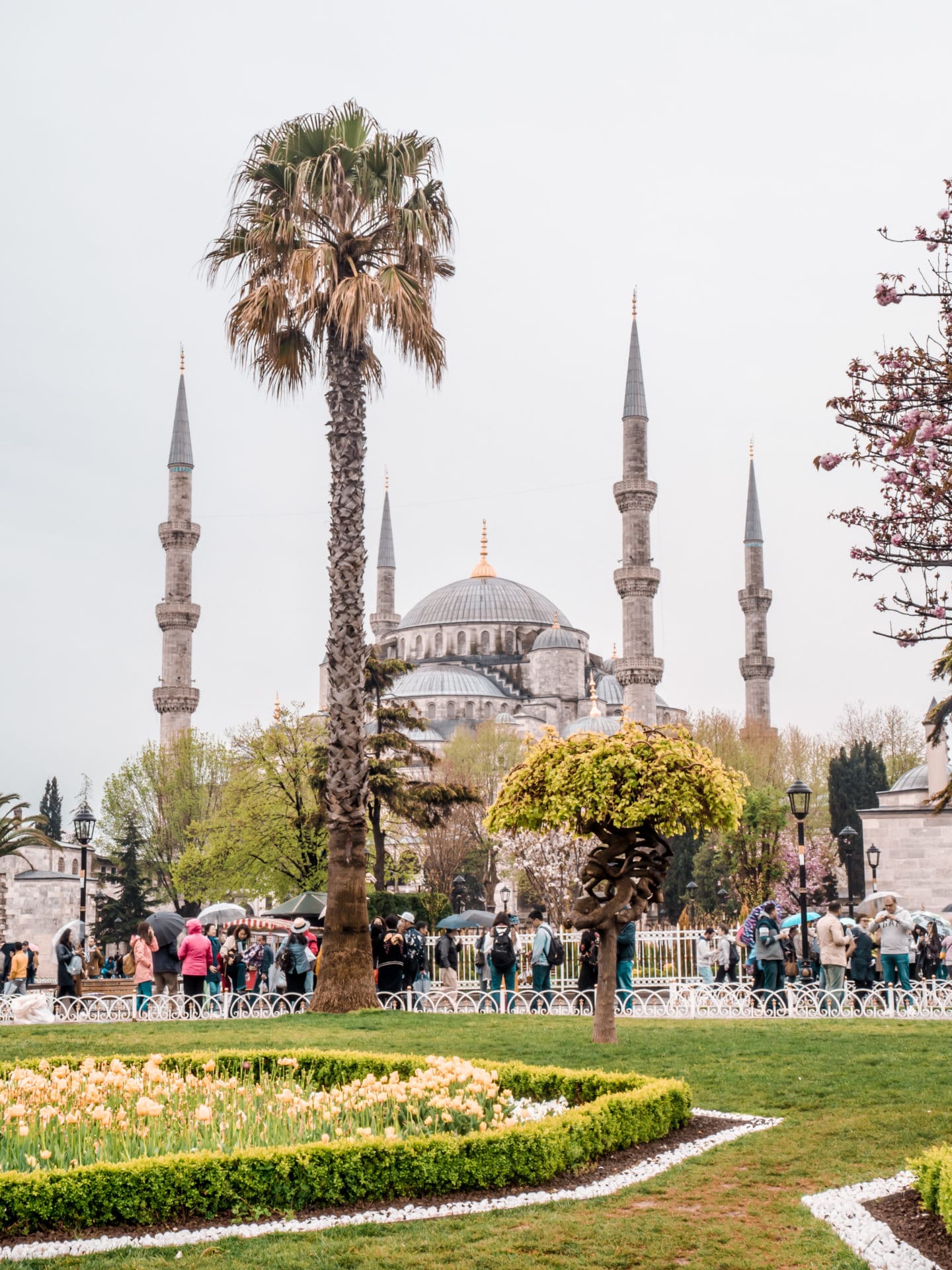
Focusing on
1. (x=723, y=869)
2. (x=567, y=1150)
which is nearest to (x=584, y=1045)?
(x=567, y=1150)

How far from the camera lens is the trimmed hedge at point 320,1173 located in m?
5.32

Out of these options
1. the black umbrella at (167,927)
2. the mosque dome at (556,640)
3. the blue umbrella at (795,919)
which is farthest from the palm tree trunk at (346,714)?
the mosque dome at (556,640)

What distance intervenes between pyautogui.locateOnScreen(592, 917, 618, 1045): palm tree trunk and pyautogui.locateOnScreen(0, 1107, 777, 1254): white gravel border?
3.68m

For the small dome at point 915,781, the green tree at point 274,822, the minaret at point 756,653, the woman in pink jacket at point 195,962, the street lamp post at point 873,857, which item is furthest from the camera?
the minaret at point 756,653

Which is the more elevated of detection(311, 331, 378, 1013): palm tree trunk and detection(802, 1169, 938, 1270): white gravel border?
detection(311, 331, 378, 1013): palm tree trunk

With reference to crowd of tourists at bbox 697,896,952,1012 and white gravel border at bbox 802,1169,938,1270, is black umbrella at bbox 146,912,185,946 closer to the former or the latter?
crowd of tourists at bbox 697,896,952,1012

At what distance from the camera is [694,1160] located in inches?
264

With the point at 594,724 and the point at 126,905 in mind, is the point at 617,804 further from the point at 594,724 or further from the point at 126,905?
the point at 594,724

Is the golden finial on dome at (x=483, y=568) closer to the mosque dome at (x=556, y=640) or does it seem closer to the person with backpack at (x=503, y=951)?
the mosque dome at (x=556, y=640)

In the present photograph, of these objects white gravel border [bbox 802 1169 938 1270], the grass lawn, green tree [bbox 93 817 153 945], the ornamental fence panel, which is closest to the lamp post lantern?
the ornamental fence panel

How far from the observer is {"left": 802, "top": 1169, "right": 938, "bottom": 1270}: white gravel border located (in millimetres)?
4941

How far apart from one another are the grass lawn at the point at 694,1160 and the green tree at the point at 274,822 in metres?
17.3

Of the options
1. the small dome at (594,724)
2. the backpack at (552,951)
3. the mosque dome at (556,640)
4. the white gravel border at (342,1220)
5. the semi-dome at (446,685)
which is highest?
the mosque dome at (556,640)

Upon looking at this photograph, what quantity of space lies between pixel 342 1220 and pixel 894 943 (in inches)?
440
